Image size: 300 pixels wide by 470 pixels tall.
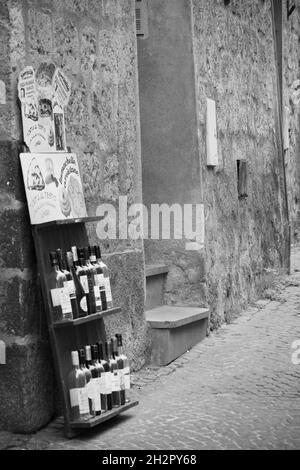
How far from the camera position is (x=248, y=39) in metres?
9.92

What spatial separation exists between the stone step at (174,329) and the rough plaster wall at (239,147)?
461 mm

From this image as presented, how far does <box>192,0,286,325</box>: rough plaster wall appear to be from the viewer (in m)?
8.30

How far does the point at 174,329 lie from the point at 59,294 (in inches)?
85.7

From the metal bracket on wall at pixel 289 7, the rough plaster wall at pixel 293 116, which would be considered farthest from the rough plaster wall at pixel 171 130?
the rough plaster wall at pixel 293 116

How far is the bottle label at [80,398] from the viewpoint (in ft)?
16.7

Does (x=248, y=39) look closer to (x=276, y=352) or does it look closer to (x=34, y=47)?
(x=276, y=352)

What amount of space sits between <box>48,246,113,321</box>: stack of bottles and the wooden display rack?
43mm

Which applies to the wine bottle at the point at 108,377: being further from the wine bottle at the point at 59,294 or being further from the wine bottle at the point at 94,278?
the wine bottle at the point at 59,294

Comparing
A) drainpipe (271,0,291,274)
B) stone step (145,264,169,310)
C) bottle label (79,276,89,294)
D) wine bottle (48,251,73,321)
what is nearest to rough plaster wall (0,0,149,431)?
wine bottle (48,251,73,321)

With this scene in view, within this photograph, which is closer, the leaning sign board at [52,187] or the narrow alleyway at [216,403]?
the narrow alleyway at [216,403]

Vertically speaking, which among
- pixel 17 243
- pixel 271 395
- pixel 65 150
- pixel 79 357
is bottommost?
pixel 271 395

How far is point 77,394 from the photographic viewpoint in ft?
16.7
